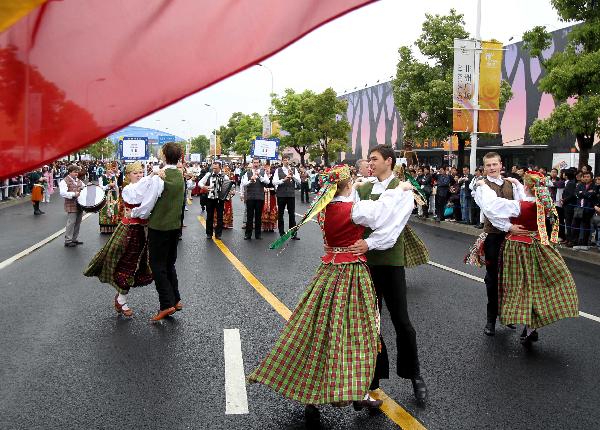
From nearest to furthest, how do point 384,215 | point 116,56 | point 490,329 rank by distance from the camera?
point 116,56
point 384,215
point 490,329

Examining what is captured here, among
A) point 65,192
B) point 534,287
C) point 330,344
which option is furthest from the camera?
point 65,192

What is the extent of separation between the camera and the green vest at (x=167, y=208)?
21.2 ft

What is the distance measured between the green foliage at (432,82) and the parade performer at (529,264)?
71.0 feet

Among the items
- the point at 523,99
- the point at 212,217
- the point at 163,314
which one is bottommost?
the point at 163,314

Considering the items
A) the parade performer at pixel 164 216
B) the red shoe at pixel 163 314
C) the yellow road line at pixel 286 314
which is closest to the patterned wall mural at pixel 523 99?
the yellow road line at pixel 286 314

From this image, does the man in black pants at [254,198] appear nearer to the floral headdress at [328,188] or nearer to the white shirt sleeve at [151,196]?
the white shirt sleeve at [151,196]

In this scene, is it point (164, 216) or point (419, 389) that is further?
point (164, 216)

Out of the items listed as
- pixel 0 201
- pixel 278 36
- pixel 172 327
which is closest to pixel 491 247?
pixel 172 327

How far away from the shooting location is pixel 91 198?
13016mm

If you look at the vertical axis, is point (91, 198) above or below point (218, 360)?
above

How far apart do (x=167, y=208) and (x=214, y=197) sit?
26.2 feet

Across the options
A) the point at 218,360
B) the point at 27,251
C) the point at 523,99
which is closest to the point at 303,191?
the point at 523,99

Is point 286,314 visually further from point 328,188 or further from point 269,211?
point 269,211

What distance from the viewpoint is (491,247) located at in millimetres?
6227
